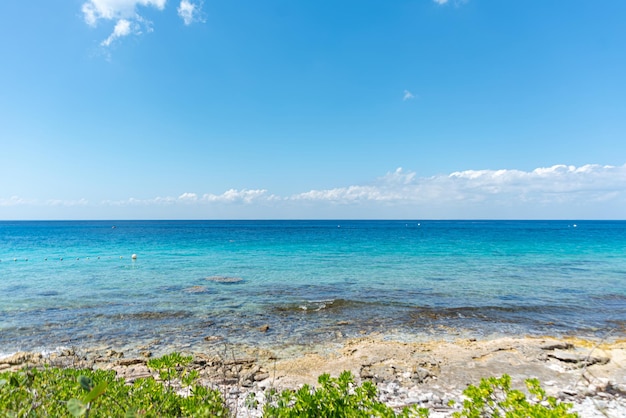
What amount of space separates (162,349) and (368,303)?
29.5 feet

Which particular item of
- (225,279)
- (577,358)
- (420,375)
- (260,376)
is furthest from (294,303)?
(577,358)

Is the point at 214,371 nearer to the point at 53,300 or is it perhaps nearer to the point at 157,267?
the point at 53,300

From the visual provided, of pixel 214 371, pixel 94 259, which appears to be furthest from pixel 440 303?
pixel 94 259

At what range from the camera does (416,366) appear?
8531mm

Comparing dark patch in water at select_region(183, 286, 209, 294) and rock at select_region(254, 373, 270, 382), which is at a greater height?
rock at select_region(254, 373, 270, 382)

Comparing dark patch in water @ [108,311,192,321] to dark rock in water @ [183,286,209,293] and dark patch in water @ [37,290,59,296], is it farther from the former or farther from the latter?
dark patch in water @ [37,290,59,296]

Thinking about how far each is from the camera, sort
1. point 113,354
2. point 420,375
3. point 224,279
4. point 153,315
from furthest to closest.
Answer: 1. point 224,279
2. point 153,315
3. point 113,354
4. point 420,375

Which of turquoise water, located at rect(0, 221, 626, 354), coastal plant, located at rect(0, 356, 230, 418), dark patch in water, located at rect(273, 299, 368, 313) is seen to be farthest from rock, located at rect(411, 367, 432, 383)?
dark patch in water, located at rect(273, 299, 368, 313)

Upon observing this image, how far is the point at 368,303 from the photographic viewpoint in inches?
620

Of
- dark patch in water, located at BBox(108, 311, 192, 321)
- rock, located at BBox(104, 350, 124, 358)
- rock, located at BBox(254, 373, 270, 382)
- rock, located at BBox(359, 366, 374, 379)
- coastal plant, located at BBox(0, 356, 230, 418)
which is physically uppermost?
coastal plant, located at BBox(0, 356, 230, 418)

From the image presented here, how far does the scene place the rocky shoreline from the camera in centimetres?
686

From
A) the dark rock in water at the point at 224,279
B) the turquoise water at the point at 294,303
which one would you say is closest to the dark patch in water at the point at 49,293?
the turquoise water at the point at 294,303

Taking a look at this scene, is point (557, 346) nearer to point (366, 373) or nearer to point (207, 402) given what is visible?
point (366, 373)

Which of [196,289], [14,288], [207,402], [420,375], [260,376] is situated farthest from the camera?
[14,288]
